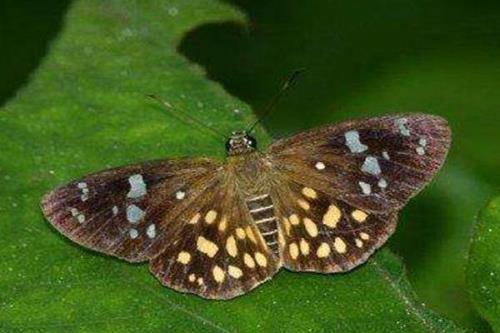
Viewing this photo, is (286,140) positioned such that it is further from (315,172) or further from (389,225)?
(389,225)

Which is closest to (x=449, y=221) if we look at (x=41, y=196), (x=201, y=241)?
(x=201, y=241)

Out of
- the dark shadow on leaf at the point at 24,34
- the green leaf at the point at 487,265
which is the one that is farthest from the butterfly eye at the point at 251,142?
the dark shadow on leaf at the point at 24,34

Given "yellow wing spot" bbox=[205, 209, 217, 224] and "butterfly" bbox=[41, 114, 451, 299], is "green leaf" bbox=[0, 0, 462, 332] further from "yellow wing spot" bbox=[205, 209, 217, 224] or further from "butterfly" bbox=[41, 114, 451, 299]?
"yellow wing spot" bbox=[205, 209, 217, 224]

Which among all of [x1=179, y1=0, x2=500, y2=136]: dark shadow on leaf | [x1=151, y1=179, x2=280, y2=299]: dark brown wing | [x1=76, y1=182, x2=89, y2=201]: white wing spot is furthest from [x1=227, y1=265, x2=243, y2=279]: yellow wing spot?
[x1=179, y1=0, x2=500, y2=136]: dark shadow on leaf

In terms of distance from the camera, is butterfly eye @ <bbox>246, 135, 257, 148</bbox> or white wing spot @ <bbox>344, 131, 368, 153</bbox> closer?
white wing spot @ <bbox>344, 131, 368, 153</bbox>

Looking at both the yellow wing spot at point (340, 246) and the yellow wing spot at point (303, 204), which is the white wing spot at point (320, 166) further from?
the yellow wing spot at point (340, 246)

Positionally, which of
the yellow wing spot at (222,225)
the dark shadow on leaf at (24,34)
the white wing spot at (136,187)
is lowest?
the dark shadow on leaf at (24,34)
